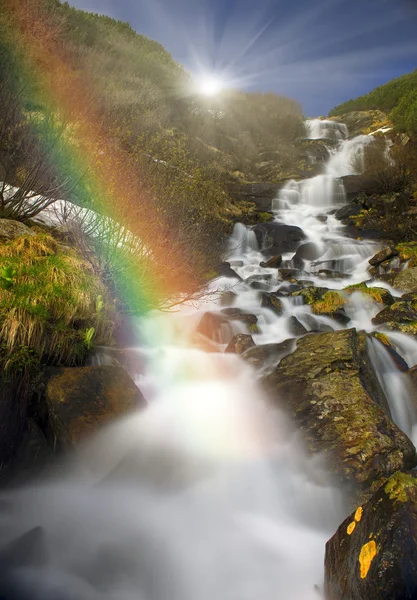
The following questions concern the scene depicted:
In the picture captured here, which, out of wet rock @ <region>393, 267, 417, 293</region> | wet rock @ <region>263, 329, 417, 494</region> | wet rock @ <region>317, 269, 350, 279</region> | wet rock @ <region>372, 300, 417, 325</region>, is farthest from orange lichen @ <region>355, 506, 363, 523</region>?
wet rock @ <region>317, 269, 350, 279</region>

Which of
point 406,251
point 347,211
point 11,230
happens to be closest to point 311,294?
point 406,251

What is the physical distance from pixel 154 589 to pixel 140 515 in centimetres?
76

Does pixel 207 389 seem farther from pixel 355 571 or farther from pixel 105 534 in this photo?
pixel 355 571

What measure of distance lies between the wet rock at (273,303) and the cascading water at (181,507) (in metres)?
3.77

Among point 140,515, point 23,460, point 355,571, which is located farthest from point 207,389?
point 355,571

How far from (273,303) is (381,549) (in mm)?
8016

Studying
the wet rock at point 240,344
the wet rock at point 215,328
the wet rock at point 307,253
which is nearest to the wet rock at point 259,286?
the wet rock at point 307,253

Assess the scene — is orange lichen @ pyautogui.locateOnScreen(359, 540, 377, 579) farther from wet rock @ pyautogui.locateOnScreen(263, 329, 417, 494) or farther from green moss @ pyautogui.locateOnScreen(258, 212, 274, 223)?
green moss @ pyautogui.locateOnScreen(258, 212, 274, 223)

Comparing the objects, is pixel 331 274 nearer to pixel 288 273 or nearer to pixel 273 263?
pixel 288 273

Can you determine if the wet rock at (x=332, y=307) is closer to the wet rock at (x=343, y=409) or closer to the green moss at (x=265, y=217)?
the wet rock at (x=343, y=409)

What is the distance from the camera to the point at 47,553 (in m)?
3.25

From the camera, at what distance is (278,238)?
16547mm

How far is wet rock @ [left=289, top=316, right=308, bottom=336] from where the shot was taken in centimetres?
863

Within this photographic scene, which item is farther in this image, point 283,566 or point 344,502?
point 344,502
